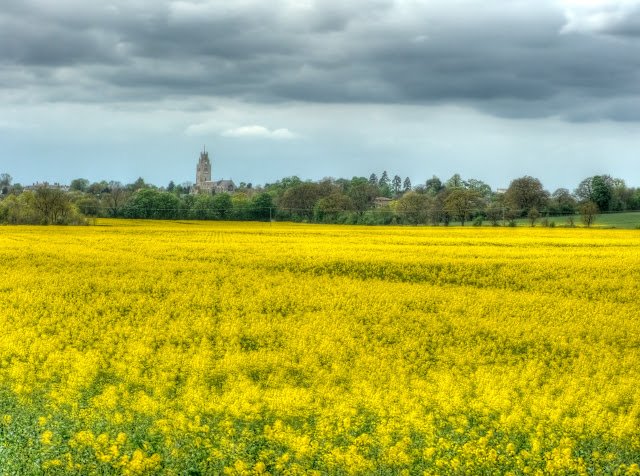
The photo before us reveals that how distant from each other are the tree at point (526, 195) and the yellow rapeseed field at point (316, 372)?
47.5 metres

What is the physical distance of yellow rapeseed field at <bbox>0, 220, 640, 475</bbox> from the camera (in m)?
8.22

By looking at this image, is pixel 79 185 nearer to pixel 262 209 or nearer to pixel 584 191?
pixel 262 209

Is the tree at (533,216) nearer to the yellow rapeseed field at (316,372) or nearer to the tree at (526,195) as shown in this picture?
the tree at (526,195)

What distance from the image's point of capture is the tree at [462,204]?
69.8 metres

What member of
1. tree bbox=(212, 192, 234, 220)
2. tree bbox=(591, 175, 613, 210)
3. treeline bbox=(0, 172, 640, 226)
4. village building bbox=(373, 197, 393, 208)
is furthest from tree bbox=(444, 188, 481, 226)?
village building bbox=(373, 197, 393, 208)

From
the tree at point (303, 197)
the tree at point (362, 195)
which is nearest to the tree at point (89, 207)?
the tree at point (303, 197)

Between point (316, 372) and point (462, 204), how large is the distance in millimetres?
60967

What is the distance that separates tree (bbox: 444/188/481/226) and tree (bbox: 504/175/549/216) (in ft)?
11.5

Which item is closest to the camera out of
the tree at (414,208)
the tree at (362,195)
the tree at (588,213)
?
the tree at (588,213)

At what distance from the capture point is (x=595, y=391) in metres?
10.6

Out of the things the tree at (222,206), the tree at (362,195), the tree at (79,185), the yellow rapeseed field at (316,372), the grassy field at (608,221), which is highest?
the tree at (79,185)

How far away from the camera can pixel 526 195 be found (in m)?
69.2

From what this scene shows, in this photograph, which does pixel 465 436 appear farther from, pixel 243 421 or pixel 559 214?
pixel 559 214

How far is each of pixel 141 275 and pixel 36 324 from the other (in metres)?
5.99
